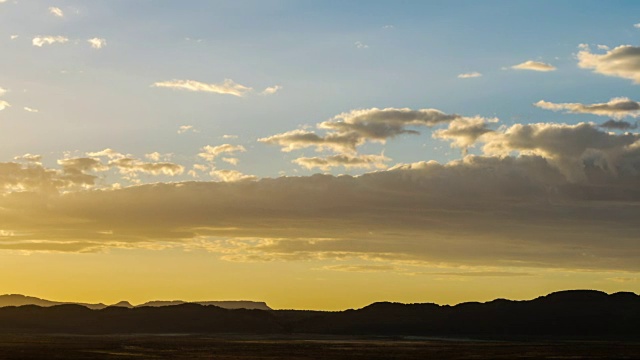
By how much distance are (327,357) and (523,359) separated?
30564 millimetres

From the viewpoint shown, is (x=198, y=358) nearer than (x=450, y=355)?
Yes

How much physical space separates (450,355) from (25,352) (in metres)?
72.5

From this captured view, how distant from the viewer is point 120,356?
14600cm

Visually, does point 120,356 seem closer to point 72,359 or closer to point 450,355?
point 72,359

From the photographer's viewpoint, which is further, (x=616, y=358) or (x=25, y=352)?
(x=25, y=352)

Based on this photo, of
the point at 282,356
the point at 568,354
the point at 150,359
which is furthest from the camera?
the point at 568,354

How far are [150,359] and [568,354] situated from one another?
71.6 metres

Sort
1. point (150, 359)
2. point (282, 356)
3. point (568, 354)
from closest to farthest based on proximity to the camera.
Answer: point (150, 359) < point (282, 356) < point (568, 354)

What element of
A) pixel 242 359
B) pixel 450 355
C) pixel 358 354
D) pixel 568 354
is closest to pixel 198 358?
pixel 242 359

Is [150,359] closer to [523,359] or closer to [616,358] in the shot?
[523,359]

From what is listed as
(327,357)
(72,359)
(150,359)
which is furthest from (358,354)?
(72,359)

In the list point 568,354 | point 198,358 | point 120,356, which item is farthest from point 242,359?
point 568,354

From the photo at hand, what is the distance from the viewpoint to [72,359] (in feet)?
447

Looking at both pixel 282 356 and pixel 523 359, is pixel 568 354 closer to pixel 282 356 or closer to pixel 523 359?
pixel 523 359
